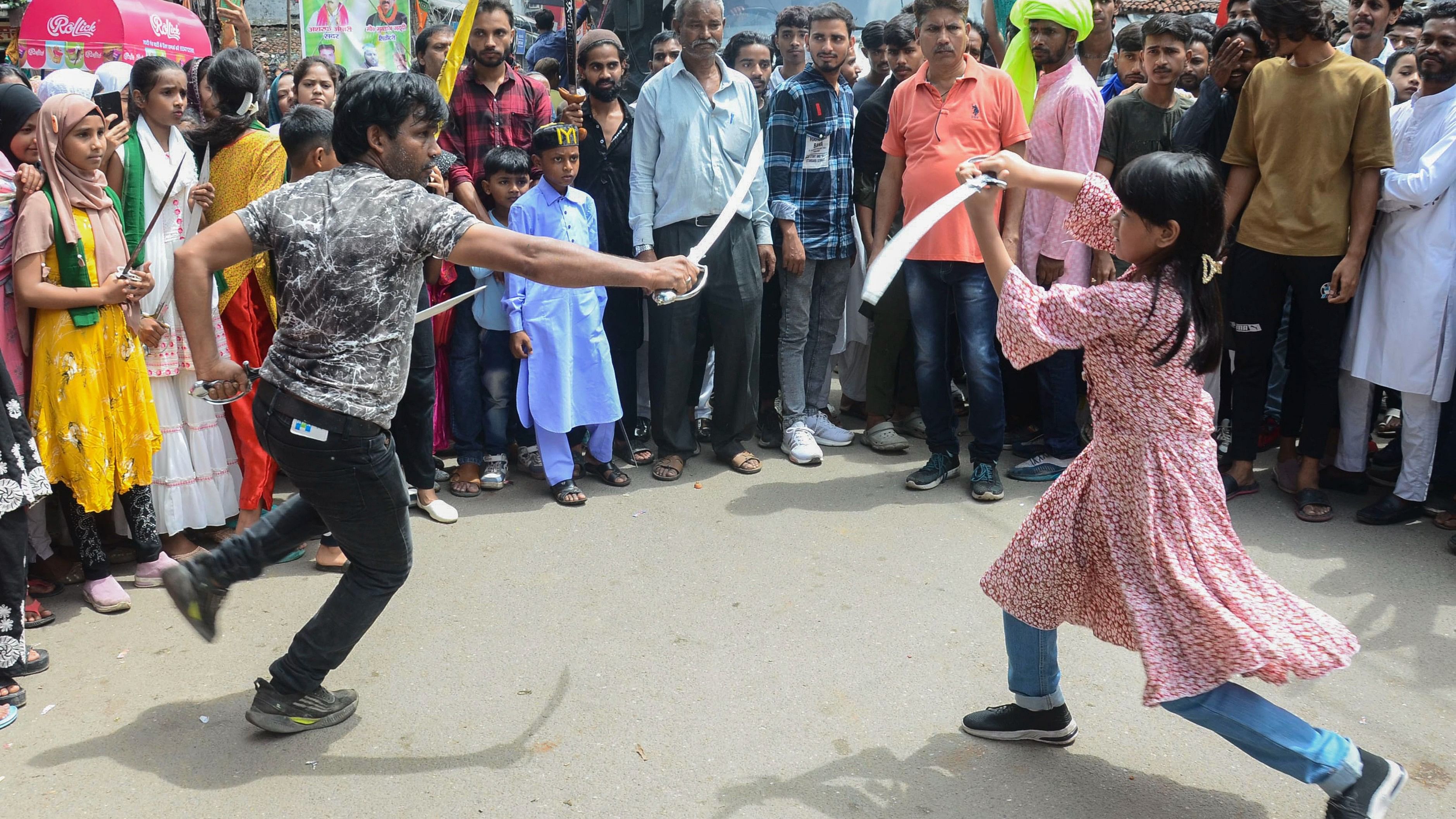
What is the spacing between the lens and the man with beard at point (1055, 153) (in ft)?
17.7

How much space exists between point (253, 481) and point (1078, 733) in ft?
11.1

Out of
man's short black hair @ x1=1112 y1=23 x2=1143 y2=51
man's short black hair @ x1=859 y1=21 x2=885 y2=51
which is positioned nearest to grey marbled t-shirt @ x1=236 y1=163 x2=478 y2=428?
man's short black hair @ x1=859 y1=21 x2=885 y2=51

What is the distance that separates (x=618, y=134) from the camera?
598cm

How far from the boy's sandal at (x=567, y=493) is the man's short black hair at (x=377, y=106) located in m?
2.52

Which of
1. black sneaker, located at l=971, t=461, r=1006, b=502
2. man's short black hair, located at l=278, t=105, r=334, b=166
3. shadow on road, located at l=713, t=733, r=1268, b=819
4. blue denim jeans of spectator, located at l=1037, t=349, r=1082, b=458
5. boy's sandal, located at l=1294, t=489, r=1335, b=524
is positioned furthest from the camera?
blue denim jeans of spectator, located at l=1037, t=349, r=1082, b=458

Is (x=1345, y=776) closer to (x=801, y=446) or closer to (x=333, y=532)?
(x=333, y=532)

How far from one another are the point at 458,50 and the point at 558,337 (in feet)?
4.51

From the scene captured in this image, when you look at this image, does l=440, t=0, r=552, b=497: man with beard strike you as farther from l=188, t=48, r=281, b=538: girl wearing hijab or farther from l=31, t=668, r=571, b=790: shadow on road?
l=31, t=668, r=571, b=790: shadow on road

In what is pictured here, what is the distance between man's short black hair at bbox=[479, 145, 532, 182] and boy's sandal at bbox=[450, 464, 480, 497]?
1.45 m

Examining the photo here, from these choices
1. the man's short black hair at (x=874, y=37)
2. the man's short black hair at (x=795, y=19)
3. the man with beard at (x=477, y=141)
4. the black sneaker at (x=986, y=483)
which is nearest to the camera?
the black sneaker at (x=986, y=483)

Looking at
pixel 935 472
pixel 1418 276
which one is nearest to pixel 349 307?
pixel 935 472

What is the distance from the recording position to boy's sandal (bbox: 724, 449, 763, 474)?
577cm

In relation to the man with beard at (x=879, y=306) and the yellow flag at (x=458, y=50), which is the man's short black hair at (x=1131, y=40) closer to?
the man with beard at (x=879, y=306)

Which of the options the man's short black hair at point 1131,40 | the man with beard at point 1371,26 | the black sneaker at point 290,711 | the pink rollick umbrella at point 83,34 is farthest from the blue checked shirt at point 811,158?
the pink rollick umbrella at point 83,34
